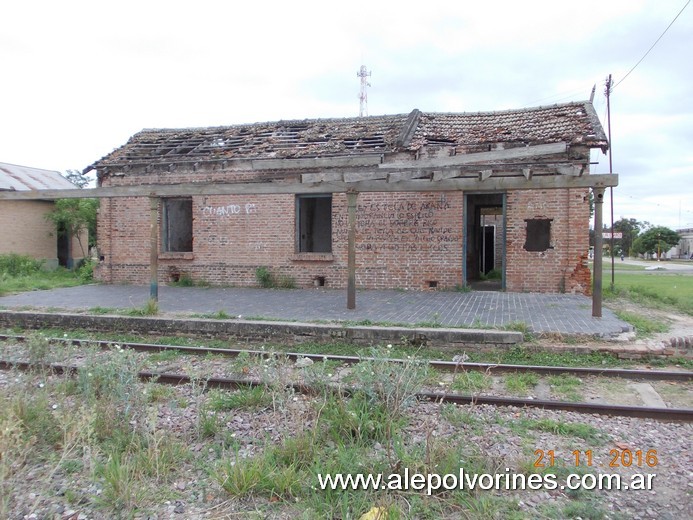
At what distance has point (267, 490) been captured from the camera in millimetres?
3340

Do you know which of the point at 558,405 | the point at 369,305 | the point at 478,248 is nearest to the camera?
the point at 558,405

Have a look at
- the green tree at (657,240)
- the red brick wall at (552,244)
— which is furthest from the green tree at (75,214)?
the green tree at (657,240)

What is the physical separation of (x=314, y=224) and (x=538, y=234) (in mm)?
7505

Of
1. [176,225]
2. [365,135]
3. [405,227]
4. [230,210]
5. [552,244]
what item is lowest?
[552,244]

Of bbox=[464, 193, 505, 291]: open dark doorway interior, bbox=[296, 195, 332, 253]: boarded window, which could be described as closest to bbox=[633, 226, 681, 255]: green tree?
bbox=[464, 193, 505, 291]: open dark doorway interior

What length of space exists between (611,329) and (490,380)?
2.80 meters

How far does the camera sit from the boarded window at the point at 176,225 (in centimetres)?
1559

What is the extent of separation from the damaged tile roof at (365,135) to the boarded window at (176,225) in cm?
153

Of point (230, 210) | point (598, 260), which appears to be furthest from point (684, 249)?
point (230, 210)

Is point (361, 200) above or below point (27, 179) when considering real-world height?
below

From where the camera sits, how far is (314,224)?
55.3 ft

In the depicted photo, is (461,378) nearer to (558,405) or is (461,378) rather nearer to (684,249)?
(558,405)

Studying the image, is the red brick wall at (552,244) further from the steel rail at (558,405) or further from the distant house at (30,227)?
the distant house at (30,227)

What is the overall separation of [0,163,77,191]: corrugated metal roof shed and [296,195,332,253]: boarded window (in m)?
11.5
